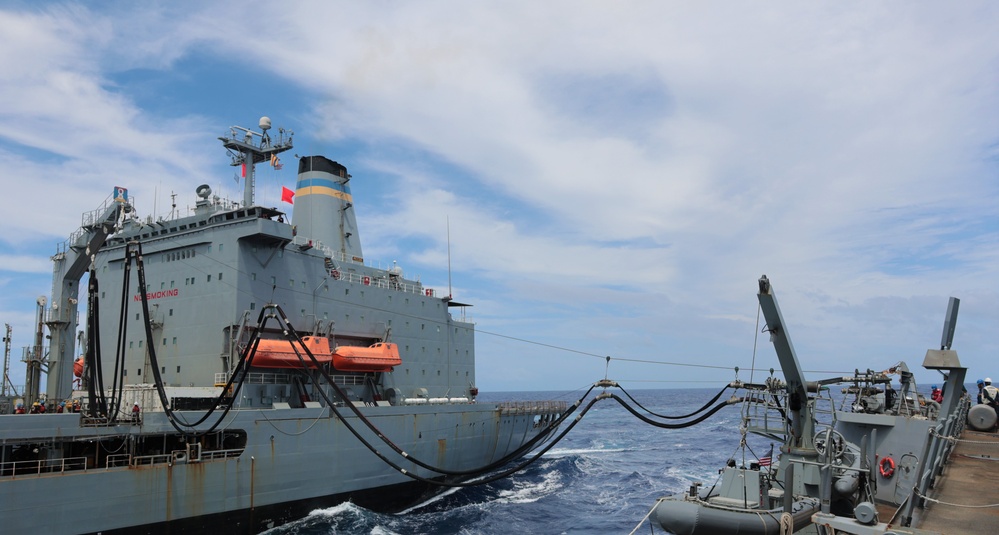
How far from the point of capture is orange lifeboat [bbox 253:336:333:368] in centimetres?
2298

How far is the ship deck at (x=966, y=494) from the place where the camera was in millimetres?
9802

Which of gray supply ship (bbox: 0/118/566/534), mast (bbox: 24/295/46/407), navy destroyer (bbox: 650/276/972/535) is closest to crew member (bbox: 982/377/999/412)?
navy destroyer (bbox: 650/276/972/535)

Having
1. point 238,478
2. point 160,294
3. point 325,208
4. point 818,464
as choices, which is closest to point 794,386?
point 818,464

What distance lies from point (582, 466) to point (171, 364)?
23.5m

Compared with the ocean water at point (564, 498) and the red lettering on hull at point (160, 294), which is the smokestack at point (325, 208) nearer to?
the red lettering on hull at point (160, 294)

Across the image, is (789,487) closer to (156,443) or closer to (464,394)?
(156,443)

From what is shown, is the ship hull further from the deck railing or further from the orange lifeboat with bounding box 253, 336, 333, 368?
the orange lifeboat with bounding box 253, 336, 333, 368

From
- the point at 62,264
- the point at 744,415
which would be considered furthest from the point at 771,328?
the point at 62,264

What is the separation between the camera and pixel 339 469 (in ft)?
77.3

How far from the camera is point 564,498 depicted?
29688mm

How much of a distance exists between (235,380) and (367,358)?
5.23 m

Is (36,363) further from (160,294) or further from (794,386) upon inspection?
(794,386)

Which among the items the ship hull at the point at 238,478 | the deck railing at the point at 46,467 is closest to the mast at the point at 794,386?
the ship hull at the point at 238,478

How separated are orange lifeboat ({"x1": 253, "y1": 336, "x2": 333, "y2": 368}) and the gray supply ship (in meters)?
0.06
